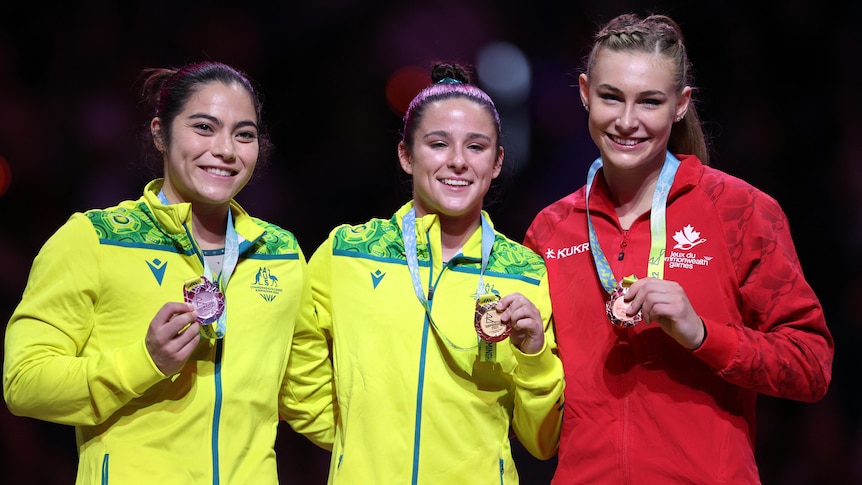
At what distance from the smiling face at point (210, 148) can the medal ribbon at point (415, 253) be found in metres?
0.52

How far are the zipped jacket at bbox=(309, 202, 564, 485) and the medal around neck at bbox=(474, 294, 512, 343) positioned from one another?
0.13 meters

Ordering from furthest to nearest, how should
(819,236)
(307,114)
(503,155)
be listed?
(307,114) < (819,236) < (503,155)

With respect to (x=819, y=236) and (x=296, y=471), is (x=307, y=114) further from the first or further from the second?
(x=819, y=236)

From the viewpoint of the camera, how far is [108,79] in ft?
14.6

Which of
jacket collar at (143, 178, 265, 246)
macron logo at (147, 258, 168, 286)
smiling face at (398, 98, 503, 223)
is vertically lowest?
macron logo at (147, 258, 168, 286)

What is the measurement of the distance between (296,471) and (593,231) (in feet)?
8.67

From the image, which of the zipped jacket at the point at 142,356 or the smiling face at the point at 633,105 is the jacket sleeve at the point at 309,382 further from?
the smiling face at the point at 633,105

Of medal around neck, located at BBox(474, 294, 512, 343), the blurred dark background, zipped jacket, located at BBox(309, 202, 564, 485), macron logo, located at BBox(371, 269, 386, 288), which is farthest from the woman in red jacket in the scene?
the blurred dark background

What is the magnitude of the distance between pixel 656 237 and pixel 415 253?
718 millimetres

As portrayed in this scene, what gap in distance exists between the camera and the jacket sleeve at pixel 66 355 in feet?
6.82

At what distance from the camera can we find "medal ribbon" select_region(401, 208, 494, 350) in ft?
8.16

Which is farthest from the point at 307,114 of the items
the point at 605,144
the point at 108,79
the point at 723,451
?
the point at 723,451

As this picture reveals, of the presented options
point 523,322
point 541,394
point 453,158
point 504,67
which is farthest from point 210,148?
point 504,67

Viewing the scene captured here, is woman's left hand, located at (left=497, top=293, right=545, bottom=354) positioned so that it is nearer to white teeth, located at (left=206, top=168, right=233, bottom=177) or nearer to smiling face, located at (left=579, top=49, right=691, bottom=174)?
smiling face, located at (left=579, top=49, right=691, bottom=174)
